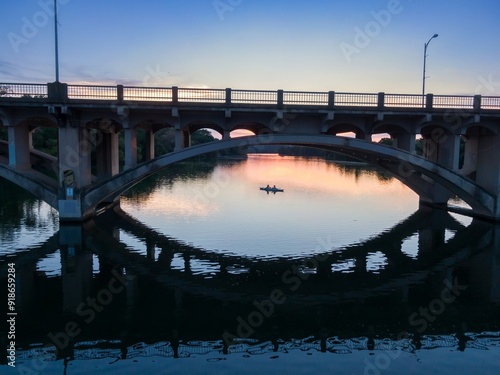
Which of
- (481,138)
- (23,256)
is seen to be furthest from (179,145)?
(481,138)

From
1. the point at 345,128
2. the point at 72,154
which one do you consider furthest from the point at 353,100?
the point at 72,154

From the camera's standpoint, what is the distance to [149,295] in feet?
51.5

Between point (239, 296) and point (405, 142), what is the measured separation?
19.6 metres

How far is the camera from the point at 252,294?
16250 mm

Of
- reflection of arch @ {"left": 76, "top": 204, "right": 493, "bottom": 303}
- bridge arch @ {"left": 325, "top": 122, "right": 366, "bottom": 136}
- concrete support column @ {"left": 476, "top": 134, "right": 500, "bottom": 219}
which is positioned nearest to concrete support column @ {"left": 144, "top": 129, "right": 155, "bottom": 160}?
reflection of arch @ {"left": 76, "top": 204, "right": 493, "bottom": 303}

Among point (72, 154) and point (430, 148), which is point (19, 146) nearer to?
point (72, 154)

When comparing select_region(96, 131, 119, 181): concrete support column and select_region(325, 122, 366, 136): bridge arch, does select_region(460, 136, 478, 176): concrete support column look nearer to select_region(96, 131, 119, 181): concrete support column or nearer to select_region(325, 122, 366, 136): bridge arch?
select_region(325, 122, 366, 136): bridge arch

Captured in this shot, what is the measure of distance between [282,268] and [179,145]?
12.2 metres

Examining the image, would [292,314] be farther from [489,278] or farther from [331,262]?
[489,278]

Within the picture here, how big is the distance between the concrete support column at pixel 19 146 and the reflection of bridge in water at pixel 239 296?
18.5 ft

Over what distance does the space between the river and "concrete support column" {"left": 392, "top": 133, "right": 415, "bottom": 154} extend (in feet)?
19.2

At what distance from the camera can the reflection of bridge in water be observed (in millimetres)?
12039

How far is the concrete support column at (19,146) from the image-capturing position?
26.3 meters

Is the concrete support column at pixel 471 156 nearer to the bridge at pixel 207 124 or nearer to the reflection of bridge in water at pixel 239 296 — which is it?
the bridge at pixel 207 124
